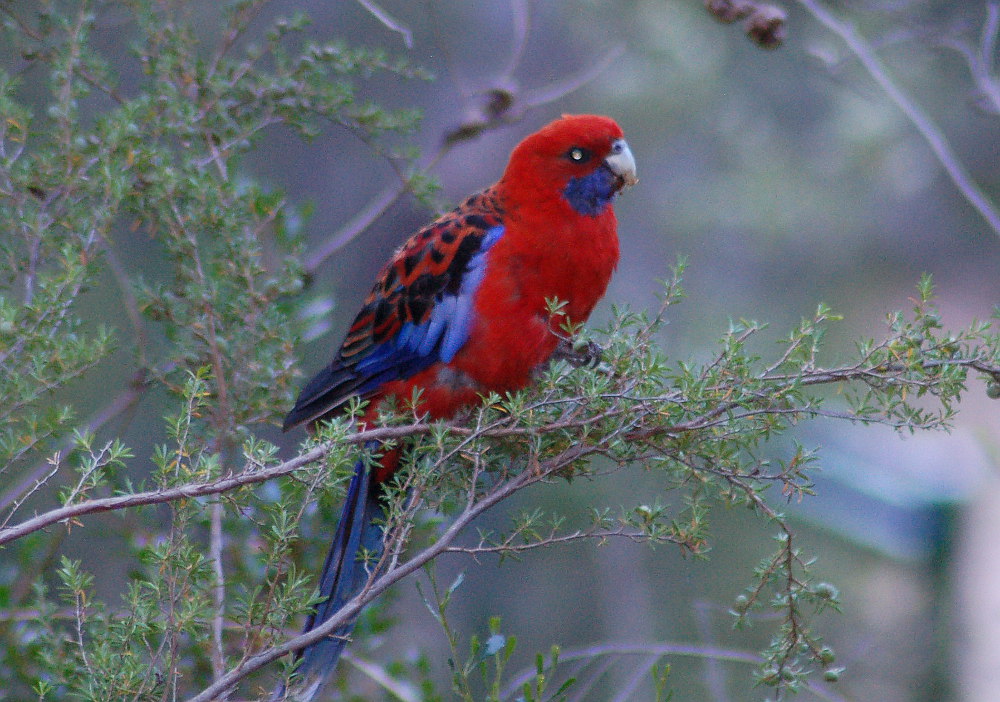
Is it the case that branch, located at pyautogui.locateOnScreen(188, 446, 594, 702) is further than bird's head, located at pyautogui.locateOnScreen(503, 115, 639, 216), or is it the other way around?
bird's head, located at pyautogui.locateOnScreen(503, 115, 639, 216)

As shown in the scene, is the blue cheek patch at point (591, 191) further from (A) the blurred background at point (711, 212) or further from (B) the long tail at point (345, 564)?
(A) the blurred background at point (711, 212)

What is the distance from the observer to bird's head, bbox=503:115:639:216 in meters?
2.19

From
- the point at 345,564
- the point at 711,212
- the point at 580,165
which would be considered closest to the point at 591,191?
the point at 580,165

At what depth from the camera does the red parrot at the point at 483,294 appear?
2.04 m

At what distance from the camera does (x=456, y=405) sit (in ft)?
6.88

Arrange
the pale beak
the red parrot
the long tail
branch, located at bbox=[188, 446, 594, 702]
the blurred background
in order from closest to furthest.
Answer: branch, located at bbox=[188, 446, 594, 702] < the long tail < the red parrot < the pale beak < the blurred background

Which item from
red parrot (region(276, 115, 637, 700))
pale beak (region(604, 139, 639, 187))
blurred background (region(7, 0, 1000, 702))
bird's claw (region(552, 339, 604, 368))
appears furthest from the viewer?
blurred background (region(7, 0, 1000, 702))

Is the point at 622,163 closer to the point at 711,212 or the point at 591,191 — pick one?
the point at 591,191

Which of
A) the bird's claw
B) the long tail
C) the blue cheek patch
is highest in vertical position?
the blue cheek patch

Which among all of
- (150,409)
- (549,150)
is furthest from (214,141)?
(150,409)

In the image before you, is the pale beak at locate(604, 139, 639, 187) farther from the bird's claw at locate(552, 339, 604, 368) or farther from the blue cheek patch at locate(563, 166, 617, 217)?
the bird's claw at locate(552, 339, 604, 368)

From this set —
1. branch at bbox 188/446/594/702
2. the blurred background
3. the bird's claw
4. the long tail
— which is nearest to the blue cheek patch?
the bird's claw

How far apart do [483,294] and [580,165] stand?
38 centimetres

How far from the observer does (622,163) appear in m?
2.18
